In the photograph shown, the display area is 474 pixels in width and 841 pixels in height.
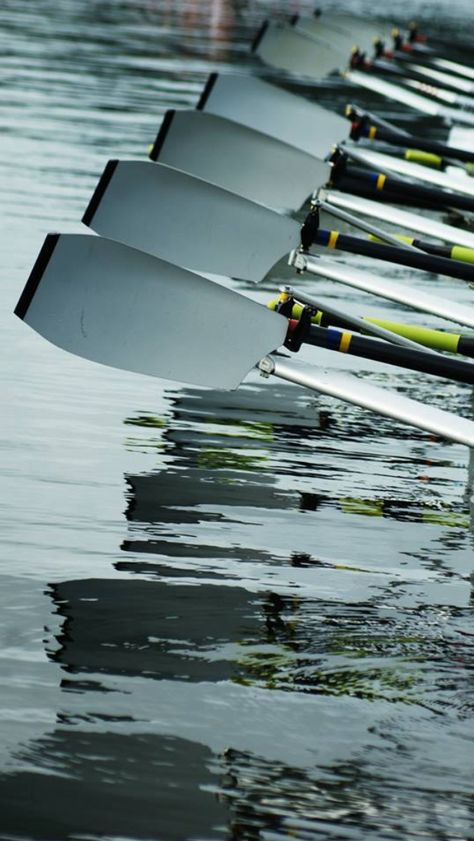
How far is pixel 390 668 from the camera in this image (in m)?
3.29

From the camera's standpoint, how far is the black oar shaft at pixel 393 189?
6.48 meters

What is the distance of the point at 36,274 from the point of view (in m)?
4.43

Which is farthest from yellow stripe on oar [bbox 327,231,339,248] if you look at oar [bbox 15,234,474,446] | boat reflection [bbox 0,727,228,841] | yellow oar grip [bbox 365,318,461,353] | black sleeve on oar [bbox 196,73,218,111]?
boat reflection [bbox 0,727,228,841]

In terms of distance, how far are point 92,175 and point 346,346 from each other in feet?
15.4

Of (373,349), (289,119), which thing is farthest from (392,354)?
(289,119)

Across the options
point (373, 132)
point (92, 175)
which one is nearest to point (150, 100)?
point (92, 175)

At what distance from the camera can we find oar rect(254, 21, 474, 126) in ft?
35.7

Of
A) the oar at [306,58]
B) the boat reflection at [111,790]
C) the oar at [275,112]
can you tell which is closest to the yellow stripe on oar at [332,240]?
the oar at [275,112]

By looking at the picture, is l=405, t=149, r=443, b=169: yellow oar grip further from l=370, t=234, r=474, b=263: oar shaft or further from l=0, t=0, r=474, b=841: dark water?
l=0, t=0, r=474, b=841: dark water

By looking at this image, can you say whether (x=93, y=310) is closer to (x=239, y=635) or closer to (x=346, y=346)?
(x=346, y=346)

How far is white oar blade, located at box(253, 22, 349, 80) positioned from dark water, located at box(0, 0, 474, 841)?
5.34 m

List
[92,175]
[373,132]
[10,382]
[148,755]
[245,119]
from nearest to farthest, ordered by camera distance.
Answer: [148,755] → [10,382] → [245,119] → [373,132] → [92,175]

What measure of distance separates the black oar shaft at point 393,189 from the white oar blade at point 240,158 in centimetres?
19

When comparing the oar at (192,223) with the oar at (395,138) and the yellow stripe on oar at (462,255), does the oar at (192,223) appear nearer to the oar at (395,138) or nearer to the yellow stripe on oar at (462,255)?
the yellow stripe on oar at (462,255)
